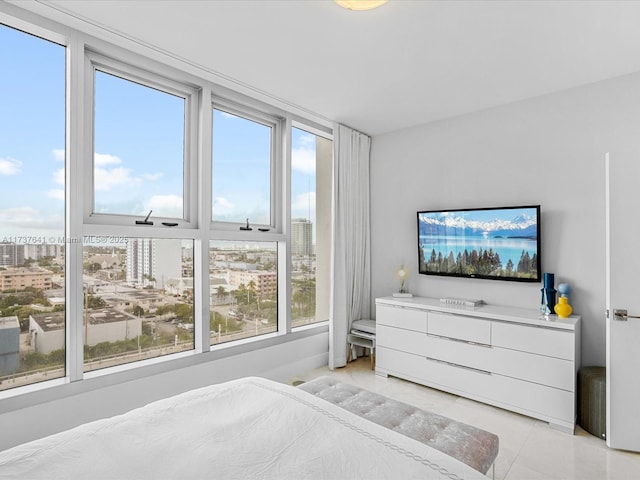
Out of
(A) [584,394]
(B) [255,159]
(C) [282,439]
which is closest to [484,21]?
(B) [255,159]

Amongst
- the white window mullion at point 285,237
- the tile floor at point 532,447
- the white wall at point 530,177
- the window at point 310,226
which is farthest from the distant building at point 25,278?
the white wall at point 530,177

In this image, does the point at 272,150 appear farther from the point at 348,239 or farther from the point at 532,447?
the point at 532,447

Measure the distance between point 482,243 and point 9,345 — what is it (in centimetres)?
372

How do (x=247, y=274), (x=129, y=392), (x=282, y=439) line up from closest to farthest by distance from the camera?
1. (x=282, y=439)
2. (x=129, y=392)
3. (x=247, y=274)

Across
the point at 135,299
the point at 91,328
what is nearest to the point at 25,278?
the point at 91,328

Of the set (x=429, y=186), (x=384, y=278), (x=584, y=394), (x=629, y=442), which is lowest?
(x=629, y=442)

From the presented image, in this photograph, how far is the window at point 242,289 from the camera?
10.6 feet

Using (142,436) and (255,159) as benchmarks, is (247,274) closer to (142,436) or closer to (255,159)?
(255,159)

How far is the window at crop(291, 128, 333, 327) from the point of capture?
393cm

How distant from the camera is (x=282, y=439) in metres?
1.40

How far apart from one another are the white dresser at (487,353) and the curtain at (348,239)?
450mm

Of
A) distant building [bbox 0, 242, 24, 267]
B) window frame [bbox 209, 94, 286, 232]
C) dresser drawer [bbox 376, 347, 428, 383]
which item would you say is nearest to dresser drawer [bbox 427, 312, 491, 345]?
dresser drawer [bbox 376, 347, 428, 383]

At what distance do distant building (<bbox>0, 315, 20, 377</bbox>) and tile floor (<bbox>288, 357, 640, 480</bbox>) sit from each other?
2.73 m

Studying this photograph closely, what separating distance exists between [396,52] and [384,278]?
2.55 metres
